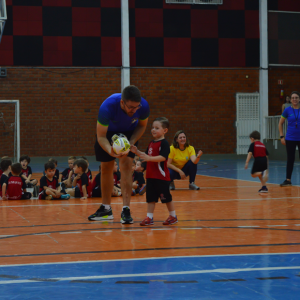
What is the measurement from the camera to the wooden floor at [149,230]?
12.9ft

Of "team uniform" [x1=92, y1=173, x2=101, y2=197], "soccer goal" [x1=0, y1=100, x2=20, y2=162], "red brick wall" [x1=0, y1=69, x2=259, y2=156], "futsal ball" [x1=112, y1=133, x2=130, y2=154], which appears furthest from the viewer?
"red brick wall" [x1=0, y1=69, x2=259, y2=156]

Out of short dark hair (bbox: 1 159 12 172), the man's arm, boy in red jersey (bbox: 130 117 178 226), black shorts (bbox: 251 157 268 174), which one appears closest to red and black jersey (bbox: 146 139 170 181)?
boy in red jersey (bbox: 130 117 178 226)

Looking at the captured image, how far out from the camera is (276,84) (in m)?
22.3

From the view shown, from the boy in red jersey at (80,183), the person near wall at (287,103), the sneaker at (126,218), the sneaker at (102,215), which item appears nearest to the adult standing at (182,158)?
the boy in red jersey at (80,183)

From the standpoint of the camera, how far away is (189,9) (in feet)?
69.7

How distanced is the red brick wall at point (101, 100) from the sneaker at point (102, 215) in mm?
15014

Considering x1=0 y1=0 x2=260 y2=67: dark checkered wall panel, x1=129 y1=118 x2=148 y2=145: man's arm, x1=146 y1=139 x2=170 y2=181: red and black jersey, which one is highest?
x1=0 y1=0 x2=260 y2=67: dark checkered wall panel

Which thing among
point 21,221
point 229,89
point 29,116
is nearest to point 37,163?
point 29,116

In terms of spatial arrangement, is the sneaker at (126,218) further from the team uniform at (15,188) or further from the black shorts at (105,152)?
the team uniform at (15,188)

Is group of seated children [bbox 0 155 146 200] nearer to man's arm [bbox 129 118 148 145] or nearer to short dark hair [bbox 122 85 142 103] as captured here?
man's arm [bbox 129 118 148 145]

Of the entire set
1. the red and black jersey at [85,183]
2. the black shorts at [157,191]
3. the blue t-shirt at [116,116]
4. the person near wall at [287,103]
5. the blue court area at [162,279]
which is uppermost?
the person near wall at [287,103]

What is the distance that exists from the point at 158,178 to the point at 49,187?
3.46 metres

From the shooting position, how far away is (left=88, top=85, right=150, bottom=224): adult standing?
5121 millimetres

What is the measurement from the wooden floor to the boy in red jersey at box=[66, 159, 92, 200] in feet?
1.25
